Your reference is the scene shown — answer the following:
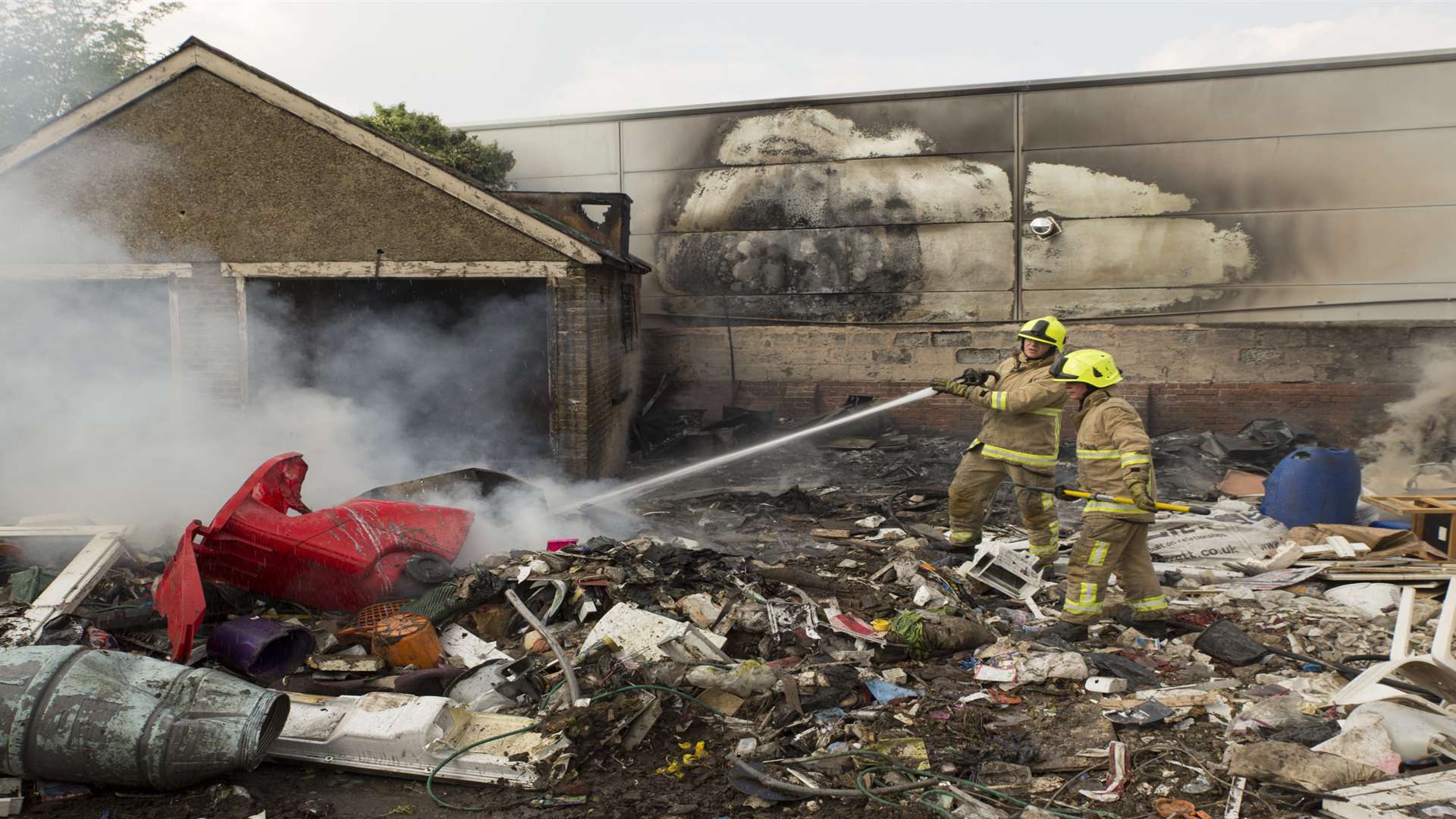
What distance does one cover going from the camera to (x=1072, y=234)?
484 inches

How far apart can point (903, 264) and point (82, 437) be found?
34.0ft

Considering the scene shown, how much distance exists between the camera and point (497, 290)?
382 inches

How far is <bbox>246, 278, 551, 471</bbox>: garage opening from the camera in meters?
9.27

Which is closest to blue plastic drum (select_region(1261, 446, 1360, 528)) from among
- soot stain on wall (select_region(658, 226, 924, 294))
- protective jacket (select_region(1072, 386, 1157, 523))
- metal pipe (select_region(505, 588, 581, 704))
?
protective jacket (select_region(1072, 386, 1157, 523))

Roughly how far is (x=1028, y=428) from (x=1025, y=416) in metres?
0.10

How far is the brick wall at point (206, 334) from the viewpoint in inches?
347

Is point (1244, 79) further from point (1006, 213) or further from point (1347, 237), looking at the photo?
point (1006, 213)

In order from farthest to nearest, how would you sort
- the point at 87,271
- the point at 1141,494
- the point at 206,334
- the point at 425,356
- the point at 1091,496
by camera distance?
A: the point at 425,356
the point at 206,334
the point at 87,271
the point at 1091,496
the point at 1141,494

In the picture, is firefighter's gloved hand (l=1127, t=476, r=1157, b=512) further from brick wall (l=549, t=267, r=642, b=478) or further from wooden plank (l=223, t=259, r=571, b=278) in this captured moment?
wooden plank (l=223, t=259, r=571, b=278)

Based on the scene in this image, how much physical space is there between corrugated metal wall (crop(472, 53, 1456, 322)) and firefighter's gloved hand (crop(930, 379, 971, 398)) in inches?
254

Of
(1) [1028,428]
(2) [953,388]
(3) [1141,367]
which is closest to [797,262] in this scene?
(3) [1141,367]

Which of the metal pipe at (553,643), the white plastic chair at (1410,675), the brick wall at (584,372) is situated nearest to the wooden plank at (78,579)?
the metal pipe at (553,643)

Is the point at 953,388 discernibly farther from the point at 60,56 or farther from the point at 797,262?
the point at 60,56

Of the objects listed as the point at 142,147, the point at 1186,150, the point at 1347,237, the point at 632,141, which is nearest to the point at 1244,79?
the point at 1186,150
